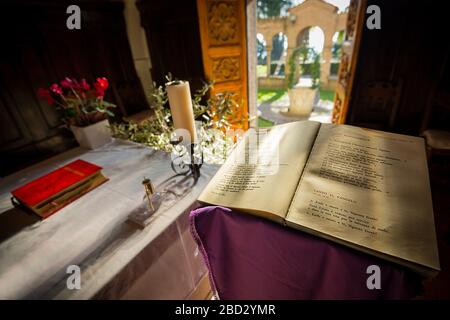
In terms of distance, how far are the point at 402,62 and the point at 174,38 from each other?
283 cm

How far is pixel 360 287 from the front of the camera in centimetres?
52

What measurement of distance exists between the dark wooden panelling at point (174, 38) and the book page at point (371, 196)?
270 cm

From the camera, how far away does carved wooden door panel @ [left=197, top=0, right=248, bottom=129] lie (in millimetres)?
2583

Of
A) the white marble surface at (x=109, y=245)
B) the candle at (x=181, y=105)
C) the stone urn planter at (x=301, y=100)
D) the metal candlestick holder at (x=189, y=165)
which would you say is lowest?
the stone urn planter at (x=301, y=100)

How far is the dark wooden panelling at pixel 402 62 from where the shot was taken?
2365mm

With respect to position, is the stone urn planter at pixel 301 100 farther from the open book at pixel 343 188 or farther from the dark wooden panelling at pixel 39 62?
the open book at pixel 343 188

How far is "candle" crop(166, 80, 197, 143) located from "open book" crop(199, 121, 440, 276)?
26cm

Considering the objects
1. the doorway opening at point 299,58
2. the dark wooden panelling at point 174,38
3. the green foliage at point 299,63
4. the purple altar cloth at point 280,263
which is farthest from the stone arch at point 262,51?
the purple altar cloth at point 280,263

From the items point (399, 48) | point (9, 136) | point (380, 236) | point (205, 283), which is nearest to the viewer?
point (380, 236)

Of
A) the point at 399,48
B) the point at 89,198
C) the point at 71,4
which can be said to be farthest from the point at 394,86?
the point at 71,4

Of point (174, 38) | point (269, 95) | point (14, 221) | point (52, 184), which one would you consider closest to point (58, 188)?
point (52, 184)

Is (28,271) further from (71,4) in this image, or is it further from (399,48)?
(399,48)

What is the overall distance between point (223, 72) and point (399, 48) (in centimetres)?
205

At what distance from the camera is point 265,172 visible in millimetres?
692
